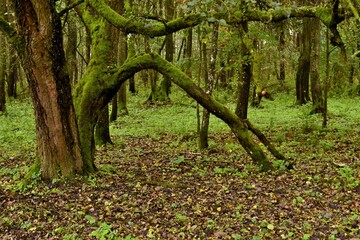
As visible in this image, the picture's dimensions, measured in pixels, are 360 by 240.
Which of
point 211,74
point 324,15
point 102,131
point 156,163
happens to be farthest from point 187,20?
point 102,131

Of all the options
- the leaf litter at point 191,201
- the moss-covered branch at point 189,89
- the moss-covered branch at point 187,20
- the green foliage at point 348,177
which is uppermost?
the moss-covered branch at point 187,20

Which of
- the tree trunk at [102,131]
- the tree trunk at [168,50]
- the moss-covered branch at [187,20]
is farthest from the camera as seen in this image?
the tree trunk at [168,50]

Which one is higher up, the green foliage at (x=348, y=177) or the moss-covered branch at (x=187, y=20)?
the moss-covered branch at (x=187, y=20)

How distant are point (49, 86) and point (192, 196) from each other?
3.32m

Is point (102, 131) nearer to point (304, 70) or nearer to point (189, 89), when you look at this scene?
point (189, 89)

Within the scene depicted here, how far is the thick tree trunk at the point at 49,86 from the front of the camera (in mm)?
6781

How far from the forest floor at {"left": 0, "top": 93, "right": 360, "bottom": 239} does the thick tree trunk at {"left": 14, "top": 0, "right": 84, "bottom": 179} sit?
0.46 metres

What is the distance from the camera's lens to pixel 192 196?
6.86 meters

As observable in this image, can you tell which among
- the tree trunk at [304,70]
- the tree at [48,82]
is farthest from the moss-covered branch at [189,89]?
the tree trunk at [304,70]

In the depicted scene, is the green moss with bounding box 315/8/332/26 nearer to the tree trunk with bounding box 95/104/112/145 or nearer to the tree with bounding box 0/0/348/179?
the tree with bounding box 0/0/348/179

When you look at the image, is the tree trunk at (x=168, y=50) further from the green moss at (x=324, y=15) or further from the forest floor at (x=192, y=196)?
the green moss at (x=324, y=15)

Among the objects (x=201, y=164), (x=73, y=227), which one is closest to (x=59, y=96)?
(x=73, y=227)

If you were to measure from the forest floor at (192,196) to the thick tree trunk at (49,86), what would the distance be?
0.46 meters

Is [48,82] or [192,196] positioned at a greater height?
[48,82]
